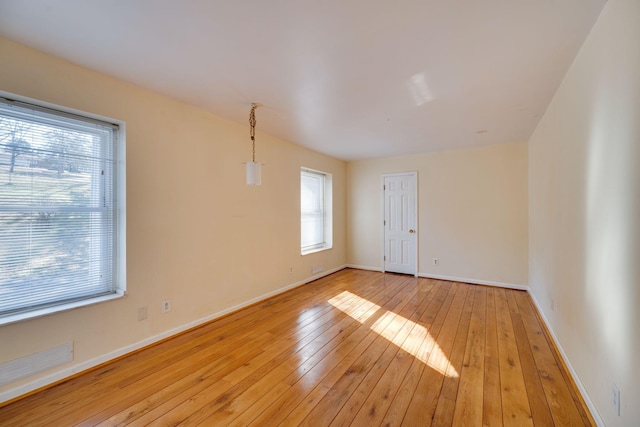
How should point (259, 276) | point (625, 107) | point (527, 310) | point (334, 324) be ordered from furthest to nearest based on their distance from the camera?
point (259, 276), point (527, 310), point (334, 324), point (625, 107)

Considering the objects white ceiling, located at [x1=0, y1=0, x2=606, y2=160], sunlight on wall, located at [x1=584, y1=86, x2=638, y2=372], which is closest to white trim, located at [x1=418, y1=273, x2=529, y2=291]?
white ceiling, located at [x1=0, y1=0, x2=606, y2=160]

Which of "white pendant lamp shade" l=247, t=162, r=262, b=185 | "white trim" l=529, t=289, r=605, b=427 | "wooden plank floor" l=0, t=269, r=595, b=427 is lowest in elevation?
"wooden plank floor" l=0, t=269, r=595, b=427

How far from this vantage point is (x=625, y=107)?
4.41 ft

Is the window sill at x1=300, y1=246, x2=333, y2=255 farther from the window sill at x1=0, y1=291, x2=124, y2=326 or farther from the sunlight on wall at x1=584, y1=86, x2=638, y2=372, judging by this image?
the sunlight on wall at x1=584, y1=86, x2=638, y2=372

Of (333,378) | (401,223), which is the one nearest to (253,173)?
(333,378)

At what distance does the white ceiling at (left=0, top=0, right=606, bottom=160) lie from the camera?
1.59 m

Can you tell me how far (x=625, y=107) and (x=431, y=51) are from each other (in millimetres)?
1160

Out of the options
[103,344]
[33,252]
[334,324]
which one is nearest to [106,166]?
[33,252]

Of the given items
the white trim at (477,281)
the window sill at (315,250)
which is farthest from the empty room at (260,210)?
the window sill at (315,250)

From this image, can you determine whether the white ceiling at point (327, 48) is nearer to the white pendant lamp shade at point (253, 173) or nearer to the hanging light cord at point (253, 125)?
the hanging light cord at point (253, 125)

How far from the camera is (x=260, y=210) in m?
3.96

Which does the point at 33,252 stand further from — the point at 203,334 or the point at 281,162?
the point at 281,162

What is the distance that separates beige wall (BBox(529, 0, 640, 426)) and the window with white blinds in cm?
352

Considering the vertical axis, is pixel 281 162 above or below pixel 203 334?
above
